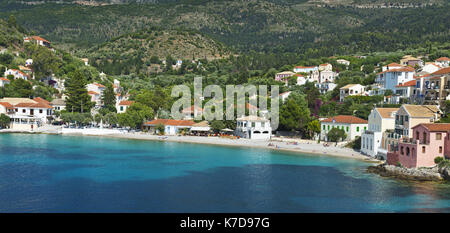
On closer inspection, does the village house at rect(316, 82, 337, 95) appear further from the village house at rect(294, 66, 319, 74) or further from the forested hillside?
the forested hillside

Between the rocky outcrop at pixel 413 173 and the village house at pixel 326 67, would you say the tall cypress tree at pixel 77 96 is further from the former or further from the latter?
the rocky outcrop at pixel 413 173

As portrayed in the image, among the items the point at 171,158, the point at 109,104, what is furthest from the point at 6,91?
the point at 171,158

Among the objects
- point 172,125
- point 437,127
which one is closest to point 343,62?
point 172,125

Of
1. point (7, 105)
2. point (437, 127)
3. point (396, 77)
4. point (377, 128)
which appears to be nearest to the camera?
point (437, 127)

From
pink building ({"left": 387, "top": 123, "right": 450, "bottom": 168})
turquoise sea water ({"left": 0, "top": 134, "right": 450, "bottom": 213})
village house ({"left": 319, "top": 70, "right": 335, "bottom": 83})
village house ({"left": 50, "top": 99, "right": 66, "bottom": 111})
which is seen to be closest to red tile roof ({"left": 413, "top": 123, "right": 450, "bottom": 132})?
pink building ({"left": 387, "top": 123, "right": 450, "bottom": 168})

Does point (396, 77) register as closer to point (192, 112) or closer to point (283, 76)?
point (192, 112)

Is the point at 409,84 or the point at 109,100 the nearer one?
the point at 409,84

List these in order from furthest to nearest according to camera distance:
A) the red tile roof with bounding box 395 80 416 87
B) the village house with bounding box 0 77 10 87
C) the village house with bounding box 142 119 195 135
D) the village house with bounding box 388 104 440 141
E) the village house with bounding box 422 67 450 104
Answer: the village house with bounding box 0 77 10 87 < the village house with bounding box 142 119 195 135 < the red tile roof with bounding box 395 80 416 87 < the village house with bounding box 422 67 450 104 < the village house with bounding box 388 104 440 141

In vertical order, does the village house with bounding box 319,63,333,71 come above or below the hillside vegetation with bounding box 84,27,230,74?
below
